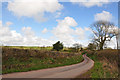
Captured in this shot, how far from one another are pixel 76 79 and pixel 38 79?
9.79 feet

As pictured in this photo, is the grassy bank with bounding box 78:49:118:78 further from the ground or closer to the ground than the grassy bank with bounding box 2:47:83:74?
closer to the ground

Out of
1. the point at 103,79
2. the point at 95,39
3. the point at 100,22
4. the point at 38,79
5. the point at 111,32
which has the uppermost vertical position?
the point at 100,22

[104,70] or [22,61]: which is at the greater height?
[22,61]

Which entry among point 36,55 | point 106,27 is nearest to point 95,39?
point 106,27

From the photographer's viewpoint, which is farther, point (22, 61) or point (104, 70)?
point (22, 61)

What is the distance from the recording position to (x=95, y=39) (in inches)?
1714

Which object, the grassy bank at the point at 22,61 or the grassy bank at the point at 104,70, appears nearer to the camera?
the grassy bank at the point at 104,70

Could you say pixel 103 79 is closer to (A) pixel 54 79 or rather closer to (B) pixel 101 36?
(A) pixel 54 79

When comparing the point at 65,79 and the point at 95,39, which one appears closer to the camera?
the point at 65,79

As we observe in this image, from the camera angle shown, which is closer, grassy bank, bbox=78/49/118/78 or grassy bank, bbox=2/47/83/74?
grassy bank, bbox=78/49/118/78

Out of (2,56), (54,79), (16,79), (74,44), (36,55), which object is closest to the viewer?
(16,79)

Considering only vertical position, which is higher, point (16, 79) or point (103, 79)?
point (16, 79)

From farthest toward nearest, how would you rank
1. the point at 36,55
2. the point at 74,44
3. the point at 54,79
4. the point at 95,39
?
the point at 74,44 < the point at 95,39 < the point at 36,55 < the point at 54,79

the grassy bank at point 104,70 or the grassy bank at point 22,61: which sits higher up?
the grassy bank at point 22,61
